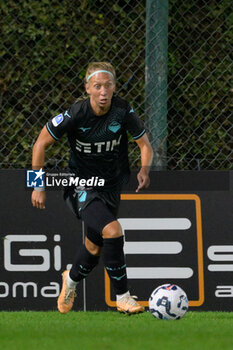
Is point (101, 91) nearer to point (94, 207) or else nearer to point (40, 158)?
point (40, 158)

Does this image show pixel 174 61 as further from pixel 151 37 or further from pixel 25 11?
pixel 25 11

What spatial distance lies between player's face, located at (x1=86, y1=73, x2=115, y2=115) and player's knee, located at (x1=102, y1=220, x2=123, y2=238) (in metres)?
0.88

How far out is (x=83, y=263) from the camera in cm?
670

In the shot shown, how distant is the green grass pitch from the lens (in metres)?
4.81

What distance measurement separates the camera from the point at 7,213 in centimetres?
747

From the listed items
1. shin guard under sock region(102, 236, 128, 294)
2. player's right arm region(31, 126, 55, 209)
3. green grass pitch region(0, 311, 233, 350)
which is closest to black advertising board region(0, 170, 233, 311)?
green grass pitch region(0, 311, 233, 350)

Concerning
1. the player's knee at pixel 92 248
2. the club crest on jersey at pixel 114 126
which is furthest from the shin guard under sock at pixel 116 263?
the club crest on jersey at pixel 114 126

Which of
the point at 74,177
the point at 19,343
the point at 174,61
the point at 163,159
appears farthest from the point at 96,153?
the point at 19,343

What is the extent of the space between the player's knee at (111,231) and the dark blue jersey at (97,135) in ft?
1.39

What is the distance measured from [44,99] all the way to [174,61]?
119 centimetres

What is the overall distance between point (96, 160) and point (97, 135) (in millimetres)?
195

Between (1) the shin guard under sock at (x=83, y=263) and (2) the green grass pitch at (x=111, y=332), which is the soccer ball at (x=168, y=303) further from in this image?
(1) the shin guard under sock at (x=83, y=263)

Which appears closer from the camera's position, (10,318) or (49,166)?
(10,318)

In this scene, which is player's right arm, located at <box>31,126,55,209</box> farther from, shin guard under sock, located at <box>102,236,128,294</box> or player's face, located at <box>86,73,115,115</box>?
shin guard under sock, located at <box>102,236,128,294</box>
